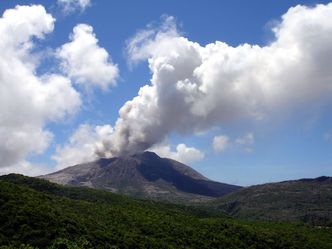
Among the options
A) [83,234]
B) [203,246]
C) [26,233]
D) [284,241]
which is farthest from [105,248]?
[284,241]

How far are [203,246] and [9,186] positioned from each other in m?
59.8

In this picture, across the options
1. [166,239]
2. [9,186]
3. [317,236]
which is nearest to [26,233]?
[9,186]

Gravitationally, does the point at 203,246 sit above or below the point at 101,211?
below

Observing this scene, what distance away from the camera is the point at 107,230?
114m

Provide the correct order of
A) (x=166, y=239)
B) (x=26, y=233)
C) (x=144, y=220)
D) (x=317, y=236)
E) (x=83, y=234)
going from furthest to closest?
(x=317, y=236) < (x=144, y=220) < (x=166, y=239) < (x=83, y=234) < (x=26, y=233)

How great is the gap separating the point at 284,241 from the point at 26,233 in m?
96.1

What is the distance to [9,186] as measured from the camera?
127 metres

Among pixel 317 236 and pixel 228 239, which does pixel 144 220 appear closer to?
pixel 228 239

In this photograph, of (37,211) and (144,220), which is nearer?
(37,211)

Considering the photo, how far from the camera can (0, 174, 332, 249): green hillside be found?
306ft

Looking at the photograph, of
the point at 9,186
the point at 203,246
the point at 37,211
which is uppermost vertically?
the point at 9,186

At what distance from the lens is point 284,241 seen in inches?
6053

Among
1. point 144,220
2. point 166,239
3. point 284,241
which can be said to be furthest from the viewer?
point 284,241

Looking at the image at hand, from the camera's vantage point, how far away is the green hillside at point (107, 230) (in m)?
93.3
